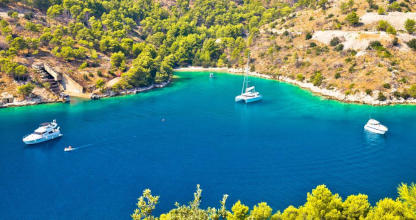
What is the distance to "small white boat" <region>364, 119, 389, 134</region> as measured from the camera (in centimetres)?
7562

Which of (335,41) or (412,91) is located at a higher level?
(335,41)

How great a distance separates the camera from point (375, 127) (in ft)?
251

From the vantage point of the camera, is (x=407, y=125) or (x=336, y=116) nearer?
(x=407, y=125)

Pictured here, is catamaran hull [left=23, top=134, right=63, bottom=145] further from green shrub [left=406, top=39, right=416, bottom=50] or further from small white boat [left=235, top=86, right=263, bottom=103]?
green shrub [left=406, top=39, right=416, bottom=50]

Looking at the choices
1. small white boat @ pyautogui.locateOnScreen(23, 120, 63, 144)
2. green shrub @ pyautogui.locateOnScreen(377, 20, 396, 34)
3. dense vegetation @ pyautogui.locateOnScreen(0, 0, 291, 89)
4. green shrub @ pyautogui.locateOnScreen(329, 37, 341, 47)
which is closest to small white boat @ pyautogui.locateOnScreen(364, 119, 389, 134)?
Answer: green shrub @ pyautogui.locateOnScreen(329, 37, 341, 47)

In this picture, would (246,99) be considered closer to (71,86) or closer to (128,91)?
(128,91)

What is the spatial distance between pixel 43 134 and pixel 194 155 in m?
35.1

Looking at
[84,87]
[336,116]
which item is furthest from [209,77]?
[336,116]

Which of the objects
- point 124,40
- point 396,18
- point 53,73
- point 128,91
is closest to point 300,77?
point 396,18

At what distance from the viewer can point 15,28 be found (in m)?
126

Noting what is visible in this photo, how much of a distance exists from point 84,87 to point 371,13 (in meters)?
117

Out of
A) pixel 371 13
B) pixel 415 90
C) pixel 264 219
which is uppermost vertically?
pixel 371 13

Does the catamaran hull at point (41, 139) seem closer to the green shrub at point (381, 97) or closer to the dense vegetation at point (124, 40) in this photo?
the dense vegetation at point (124, 40)

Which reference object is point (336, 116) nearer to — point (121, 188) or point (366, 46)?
point (366, 46)
